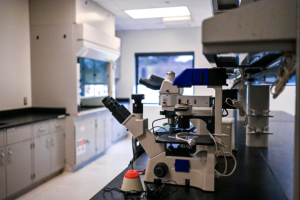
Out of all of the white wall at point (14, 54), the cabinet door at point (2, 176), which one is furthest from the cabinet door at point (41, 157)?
the white wall at point (14, 54)

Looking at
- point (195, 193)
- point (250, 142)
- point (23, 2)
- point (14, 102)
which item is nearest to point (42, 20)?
point (23, 2)

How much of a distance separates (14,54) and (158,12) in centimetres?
247

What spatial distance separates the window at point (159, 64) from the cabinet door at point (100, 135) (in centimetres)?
185

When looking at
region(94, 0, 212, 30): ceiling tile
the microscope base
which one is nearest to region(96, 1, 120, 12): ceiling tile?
region(94, 0, 212, 30): ceiling tile

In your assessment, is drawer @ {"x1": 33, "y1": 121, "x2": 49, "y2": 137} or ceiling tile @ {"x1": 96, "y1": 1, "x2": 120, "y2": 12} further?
ceiling tile @ {"x1": 96, "y1": 1, "x2": 120, "y2": 12}

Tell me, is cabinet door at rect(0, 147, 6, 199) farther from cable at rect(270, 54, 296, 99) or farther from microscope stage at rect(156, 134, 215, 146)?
cable at rect(270, 54, 296, 99)

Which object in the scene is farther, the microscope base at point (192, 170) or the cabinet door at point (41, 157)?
the cabinet door at point (41, 157)

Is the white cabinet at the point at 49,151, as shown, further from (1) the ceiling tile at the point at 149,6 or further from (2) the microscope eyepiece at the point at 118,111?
(2) the microscope eyepiece at the point at 118,111

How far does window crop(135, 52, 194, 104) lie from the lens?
6.11 m

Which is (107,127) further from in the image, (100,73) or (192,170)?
(192,170)

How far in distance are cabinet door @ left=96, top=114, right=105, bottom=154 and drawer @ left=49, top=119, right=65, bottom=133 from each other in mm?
843

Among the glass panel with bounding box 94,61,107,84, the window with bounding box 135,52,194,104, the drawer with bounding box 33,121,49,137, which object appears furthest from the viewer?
the window with bounding box 135,52,194,104

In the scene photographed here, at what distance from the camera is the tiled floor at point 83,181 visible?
9.86ft

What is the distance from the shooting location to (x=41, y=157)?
3.27 meters
